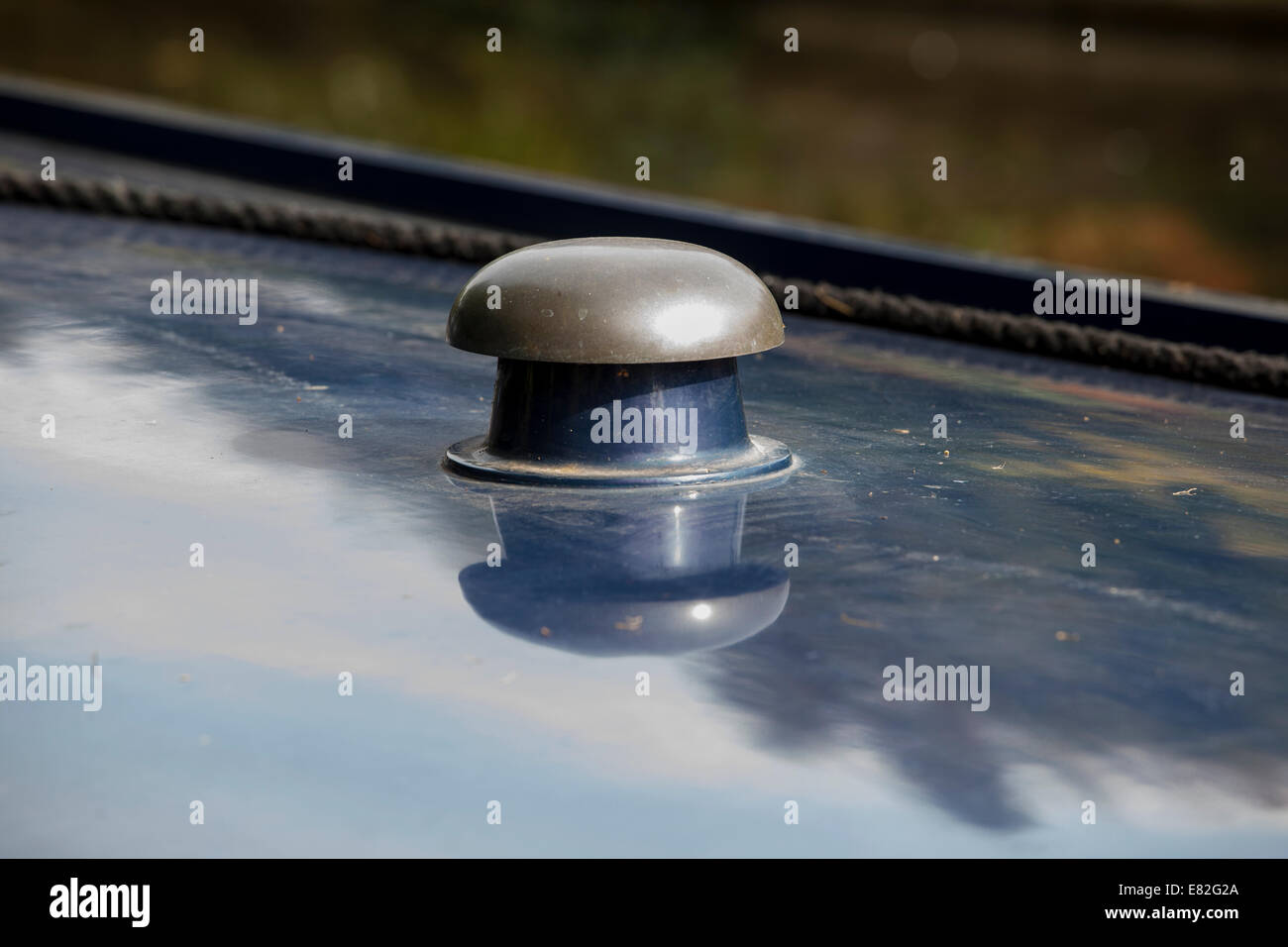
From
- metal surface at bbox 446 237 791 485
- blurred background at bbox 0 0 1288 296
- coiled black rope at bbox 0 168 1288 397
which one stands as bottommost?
blurred background at bbox 0 0 1288 296

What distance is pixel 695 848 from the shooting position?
1.58 metres

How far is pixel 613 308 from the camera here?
8.62ft

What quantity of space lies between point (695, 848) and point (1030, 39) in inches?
706

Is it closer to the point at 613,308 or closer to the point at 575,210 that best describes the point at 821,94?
the point at 575,210

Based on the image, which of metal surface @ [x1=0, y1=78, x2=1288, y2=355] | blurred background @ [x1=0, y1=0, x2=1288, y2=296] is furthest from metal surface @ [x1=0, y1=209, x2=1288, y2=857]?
blurred background @ [x1=0, y1=0, x2=1288, y2=296]

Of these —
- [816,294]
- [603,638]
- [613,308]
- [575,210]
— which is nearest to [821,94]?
[575,210]

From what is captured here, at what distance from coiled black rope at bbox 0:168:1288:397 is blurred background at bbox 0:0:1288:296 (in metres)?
11.9

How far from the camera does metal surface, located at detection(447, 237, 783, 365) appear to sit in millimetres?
2619

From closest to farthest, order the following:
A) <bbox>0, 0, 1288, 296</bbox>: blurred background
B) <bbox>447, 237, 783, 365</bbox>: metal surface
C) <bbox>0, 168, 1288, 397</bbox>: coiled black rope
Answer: <bbox>447, 237, 783, 365</bbox>: metal surface, <bbox>0, 168, 1288, 397</bbox>: coiled black rope, <bbox>0, 0, 1288, 296</bbox>: blurred background

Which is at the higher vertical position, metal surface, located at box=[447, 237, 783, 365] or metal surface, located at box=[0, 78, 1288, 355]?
metal surface, located at box=[447, 237, 783, 365]

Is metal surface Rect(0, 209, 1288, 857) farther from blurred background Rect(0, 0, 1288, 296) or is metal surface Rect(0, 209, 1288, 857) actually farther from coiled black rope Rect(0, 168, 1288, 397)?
blurred background Rect(0, 0, 1288, 296)

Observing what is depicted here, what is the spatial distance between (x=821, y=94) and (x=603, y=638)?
1757 cm

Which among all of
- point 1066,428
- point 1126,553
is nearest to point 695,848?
point 1126,553
